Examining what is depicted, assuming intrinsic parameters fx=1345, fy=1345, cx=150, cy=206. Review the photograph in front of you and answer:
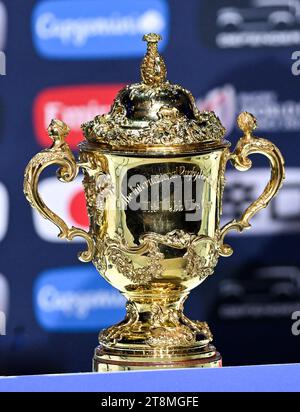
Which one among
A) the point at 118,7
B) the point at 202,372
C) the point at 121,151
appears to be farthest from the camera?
the point at 118,7

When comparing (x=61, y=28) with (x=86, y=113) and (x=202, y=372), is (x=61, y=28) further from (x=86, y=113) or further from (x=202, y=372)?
(x=202, y=372)

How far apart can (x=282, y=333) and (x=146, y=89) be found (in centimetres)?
109

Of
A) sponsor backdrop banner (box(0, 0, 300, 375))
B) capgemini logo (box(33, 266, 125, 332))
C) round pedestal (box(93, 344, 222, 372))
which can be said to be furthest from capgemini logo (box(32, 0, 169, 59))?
round pedestal (box(93, 344, 222, 372))

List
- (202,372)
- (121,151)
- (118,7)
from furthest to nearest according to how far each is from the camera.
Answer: (118,7)
(121,151)
(202,372)

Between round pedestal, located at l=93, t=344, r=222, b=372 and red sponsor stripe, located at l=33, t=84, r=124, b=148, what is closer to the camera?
round pedestal, located at l=93, t=344, r=222, b=372

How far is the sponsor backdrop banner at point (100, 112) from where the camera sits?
3.07 metres

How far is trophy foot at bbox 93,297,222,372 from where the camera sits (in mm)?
2266

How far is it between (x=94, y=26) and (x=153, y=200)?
3.05 ft

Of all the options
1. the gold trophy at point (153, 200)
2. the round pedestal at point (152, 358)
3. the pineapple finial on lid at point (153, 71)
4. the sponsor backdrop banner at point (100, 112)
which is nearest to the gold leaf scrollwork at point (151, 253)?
the gold trophy at point (153, 200)

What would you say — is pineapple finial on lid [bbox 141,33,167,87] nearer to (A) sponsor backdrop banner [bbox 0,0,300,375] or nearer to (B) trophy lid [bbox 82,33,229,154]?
(B) trophy lid [bbox 82,33,229,154]

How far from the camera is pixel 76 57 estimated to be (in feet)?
10.1

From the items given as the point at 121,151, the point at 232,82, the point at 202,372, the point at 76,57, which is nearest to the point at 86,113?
the point at 76,57

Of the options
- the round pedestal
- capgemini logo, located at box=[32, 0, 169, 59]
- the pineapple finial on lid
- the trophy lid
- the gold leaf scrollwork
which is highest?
capgemini logo, located at box=[32, 0, 169, 59]

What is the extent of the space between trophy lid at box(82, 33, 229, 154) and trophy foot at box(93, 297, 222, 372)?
284 millimetres
